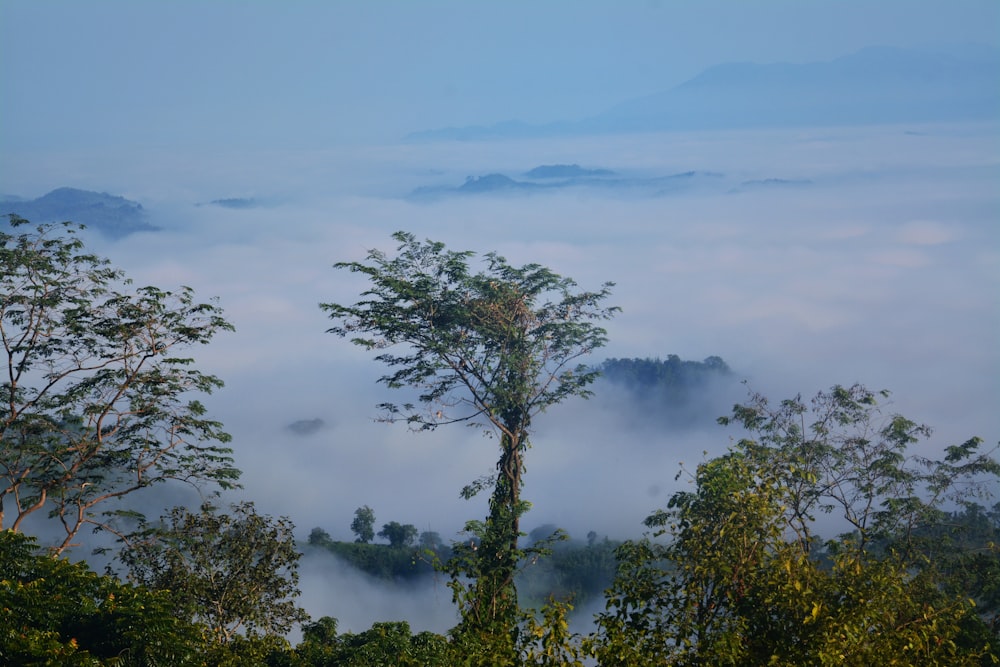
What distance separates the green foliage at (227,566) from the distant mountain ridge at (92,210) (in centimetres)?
18269

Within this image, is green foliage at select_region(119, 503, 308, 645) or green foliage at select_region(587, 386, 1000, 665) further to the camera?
green foliage at select_region(119, 503, 308, 645)

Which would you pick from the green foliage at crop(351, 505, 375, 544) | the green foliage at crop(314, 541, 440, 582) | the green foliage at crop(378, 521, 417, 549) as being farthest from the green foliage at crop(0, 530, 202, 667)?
the green foliage at crop(351, 505, 375, 544)

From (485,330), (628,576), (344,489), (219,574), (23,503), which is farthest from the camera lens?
(344,489)

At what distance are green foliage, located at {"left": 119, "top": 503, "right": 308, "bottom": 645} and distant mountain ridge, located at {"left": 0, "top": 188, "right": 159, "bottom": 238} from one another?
182688mm

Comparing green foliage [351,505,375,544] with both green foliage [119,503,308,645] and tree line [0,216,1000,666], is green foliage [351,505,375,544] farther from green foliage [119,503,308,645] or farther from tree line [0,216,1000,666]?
green foliage [119,503,308,645]

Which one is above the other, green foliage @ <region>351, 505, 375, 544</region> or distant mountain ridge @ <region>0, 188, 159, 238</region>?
distant mountain ridge @ <region>0, 188, 159, 238</region>

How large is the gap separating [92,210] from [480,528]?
631 feet

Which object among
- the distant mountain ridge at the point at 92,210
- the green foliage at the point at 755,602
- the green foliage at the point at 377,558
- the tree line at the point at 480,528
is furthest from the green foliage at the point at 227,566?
the distant mountain ridge at the point at 92,210

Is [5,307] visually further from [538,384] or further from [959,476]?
[959,476]

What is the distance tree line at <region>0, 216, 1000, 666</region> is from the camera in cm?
689

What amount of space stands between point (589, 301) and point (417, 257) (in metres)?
3.90

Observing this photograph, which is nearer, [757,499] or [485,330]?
[757,499]

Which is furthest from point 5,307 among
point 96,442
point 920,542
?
point 920,542

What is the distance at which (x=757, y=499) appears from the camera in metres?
8.05
